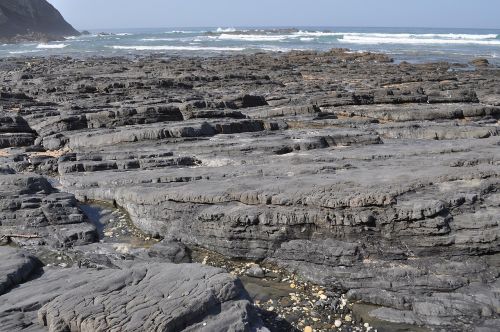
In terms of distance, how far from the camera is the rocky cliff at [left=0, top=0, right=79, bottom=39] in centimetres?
11262

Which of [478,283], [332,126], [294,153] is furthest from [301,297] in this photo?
[332,126]

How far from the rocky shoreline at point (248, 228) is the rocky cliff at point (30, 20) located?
110 metres

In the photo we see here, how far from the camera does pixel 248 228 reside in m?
9.05

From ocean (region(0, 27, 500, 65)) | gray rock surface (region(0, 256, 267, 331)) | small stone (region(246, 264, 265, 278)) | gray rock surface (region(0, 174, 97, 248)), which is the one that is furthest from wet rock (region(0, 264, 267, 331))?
ocean (region(0, 27, 500, 65))

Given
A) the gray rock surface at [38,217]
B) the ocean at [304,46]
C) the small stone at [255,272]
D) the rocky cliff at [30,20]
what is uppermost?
the rocky cliff at [30,20]

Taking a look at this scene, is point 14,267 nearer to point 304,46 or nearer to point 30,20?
point 304,46

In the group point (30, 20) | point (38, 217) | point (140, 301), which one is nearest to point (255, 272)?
point (140, 301)

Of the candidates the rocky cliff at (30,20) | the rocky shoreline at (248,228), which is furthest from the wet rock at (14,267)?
the rocky cliff at (30,20)

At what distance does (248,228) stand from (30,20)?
13508 cm

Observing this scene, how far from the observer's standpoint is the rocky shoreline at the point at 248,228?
21.5 feet

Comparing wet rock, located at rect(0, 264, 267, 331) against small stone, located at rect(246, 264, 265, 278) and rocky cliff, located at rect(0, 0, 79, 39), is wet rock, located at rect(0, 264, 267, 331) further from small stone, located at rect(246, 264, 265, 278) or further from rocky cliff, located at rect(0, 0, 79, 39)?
rocky cliff, located at rect(0, 0, 79, 39)

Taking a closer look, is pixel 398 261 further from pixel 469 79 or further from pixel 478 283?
pixel 469 79

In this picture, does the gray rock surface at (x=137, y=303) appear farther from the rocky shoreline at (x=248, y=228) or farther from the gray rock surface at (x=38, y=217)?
the gray rock surface at (x=38, y=217)

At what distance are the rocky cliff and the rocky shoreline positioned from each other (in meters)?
110
